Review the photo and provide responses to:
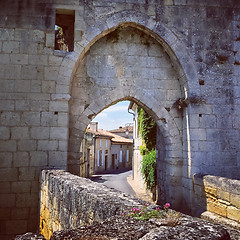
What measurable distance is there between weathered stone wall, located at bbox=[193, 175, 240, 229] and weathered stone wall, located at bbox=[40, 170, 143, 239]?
6.78 feet

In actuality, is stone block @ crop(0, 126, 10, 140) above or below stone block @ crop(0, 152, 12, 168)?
above

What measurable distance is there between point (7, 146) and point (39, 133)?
701 millimetres

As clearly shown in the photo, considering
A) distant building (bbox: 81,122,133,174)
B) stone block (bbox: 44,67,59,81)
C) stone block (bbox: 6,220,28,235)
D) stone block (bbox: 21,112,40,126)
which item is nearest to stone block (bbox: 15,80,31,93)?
stone block (bbox: 44,67,59,81)

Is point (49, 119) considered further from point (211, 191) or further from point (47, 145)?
point (211, 191)

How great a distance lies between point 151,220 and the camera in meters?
1.67

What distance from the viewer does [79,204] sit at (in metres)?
2.53

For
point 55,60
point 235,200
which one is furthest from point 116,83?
point 235,200

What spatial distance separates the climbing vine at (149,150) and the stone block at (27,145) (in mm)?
4866

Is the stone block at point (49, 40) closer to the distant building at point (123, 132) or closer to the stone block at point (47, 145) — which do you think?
the stone block at point (47, 145)

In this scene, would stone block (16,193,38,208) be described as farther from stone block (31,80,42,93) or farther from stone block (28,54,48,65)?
stone block (28,54,48,65)

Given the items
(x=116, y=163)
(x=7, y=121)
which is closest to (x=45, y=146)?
(x=7, y=121)

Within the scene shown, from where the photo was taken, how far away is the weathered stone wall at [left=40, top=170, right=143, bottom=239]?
2.13 metres

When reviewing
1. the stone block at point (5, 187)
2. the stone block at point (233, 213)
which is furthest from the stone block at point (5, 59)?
the stone block at point (233, 213)

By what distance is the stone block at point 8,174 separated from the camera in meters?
4.89
